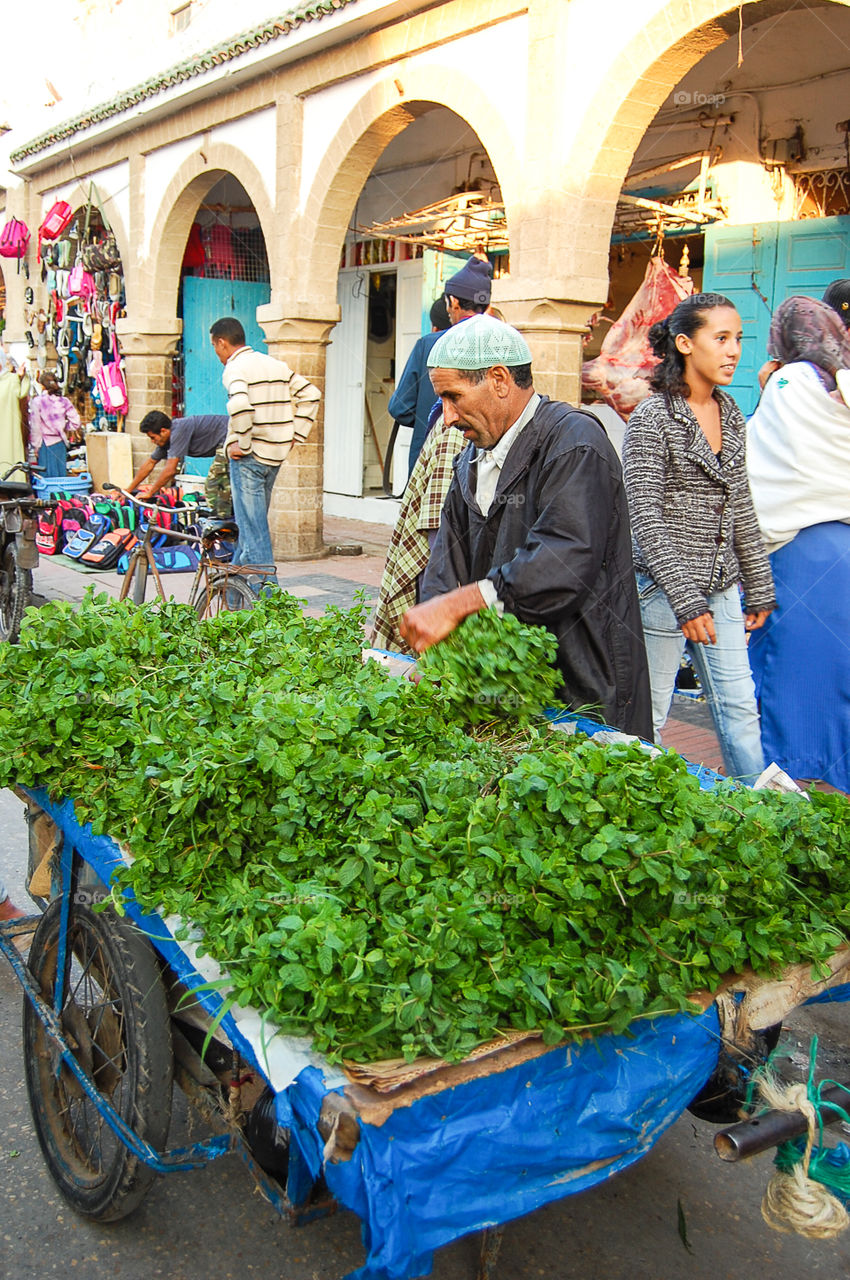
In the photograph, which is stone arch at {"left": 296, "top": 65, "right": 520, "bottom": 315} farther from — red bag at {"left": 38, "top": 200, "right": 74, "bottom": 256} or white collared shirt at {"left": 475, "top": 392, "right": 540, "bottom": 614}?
red bag at {"left": 38, "top": 200, "right": 74, "bottom": 256}

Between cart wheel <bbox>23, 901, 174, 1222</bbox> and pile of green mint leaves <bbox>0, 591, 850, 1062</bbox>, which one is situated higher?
pile of green mint leaves <bbox>0, 591, 850, 1062</bbox>

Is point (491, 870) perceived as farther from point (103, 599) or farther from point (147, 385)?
point (147, 385)

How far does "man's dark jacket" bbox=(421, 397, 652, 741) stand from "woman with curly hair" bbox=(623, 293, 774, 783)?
2.45ft

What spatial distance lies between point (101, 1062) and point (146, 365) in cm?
1328

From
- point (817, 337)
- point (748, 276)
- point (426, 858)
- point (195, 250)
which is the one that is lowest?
point (426, 858)

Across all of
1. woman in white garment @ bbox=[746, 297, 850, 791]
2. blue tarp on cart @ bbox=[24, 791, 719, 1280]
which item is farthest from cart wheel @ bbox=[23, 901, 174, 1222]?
woman in white garment @ bbox=[746, 297, 850, 791]

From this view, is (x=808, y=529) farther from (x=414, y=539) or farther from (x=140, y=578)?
(x=140, y=578)

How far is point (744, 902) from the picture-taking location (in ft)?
5.95

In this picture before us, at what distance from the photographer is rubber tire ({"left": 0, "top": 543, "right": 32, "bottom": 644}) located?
7.29 metres

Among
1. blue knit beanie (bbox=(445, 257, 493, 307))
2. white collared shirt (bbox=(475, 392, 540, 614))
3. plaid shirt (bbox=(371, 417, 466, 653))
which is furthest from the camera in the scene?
blue knit beanie (bbox=(445, 257, 493, 307))

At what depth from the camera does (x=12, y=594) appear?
7391 mm

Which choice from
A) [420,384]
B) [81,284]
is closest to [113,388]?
[81,284]

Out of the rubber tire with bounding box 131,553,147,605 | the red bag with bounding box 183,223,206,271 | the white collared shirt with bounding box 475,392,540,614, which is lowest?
the rubber tire with bounding box 131,553,147,605

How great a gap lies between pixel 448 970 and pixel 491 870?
0.65 feet
